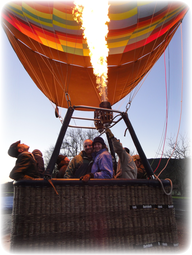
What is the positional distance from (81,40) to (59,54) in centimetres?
64

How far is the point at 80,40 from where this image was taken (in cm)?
435

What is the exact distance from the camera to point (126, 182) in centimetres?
193

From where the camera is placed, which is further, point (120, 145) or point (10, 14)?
point (10, 14)

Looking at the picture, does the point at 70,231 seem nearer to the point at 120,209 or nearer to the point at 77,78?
the point at 120,209

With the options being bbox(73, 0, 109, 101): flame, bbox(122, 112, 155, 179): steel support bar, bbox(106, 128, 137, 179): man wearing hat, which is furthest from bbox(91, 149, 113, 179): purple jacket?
bbox(73, 0, 109, 101): flame

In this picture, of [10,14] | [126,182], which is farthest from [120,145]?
[10,14]

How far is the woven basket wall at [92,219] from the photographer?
163 cm

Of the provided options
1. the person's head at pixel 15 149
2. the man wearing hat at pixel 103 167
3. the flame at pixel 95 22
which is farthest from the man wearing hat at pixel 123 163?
the flame at pixel 95 22

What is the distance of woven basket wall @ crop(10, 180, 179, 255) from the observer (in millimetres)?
1627

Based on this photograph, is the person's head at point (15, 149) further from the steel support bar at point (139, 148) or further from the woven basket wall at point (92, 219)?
the steel support bar at point (139, 148)

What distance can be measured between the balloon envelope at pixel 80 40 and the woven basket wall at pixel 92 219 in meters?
1.79

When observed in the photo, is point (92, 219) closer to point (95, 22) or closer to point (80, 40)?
point (95, 22)

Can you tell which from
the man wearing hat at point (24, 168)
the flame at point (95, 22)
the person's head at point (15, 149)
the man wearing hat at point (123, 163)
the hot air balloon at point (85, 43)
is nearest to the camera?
the man wearing hat at point (24, 168)

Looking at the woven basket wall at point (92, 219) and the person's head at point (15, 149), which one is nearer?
the woven basket wall at point (92, 219)
